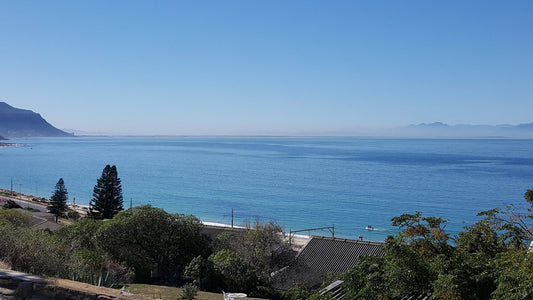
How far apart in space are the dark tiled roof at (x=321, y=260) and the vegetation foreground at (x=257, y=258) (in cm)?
71

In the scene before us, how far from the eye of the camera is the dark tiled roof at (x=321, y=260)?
17.6 m

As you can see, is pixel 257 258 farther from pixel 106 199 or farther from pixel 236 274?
pixel 106 199

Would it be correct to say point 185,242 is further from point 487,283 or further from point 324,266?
point 487,283

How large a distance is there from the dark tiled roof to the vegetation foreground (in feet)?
2.32

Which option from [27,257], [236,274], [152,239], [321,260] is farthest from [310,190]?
[27,257]

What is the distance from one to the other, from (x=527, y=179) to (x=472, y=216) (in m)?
33.6

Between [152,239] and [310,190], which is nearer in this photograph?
[152,239]

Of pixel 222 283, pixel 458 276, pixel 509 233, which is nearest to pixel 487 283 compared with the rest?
pixel 458 276

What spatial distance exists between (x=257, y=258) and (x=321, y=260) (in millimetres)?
3274

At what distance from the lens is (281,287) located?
16672mm

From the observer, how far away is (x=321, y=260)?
19562mm

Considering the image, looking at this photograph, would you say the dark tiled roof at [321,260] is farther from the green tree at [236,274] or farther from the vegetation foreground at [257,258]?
the green tree at [236,274]

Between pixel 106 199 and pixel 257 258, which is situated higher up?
pixel 257 258

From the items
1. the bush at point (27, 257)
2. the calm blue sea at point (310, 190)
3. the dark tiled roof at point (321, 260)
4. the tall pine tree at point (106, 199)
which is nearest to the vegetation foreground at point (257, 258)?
the bush at point (27, 257)
